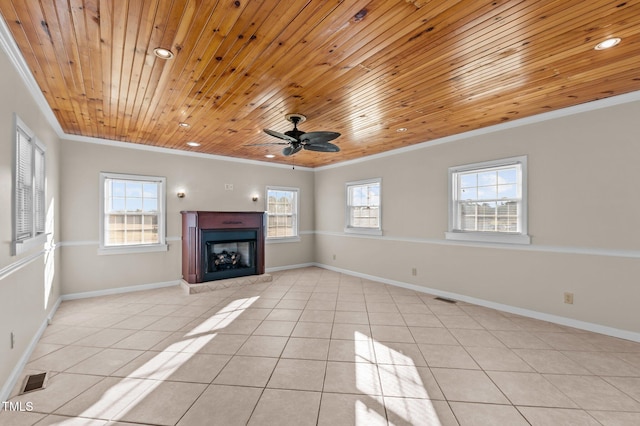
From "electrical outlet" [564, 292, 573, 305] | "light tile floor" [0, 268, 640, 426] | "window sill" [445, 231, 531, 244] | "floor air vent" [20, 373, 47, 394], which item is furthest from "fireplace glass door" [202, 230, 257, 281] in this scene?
"electrical outlet" [564, 292, 573, 305]

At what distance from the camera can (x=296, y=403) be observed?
2045 mm

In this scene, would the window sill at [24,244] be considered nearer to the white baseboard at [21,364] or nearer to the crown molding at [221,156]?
the white baseboard at [21,364]

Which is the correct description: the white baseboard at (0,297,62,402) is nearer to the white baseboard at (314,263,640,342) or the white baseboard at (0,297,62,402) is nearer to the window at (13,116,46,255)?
the window at (13,116,46,255)

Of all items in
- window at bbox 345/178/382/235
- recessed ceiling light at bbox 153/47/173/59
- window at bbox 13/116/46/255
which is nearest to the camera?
recessed ceiling light at bbox 153/47/173/59

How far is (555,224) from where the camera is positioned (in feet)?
11.7

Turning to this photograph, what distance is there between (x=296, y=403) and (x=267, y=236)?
4834 millimetres

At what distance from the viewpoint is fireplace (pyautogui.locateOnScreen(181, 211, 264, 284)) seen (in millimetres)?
5094

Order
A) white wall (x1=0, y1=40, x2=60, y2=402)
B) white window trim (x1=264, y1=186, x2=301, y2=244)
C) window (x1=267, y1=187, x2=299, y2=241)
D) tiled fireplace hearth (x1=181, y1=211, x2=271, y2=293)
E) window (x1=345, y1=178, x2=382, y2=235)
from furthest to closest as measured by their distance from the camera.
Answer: window (x1=267, y1=187, x2=299, y2=241), white window trim (x1=264, y1=186, x2=301, y2=244), window (x1=345, y1=178, x2=382, y2=235), tiled fireplace hearth (x1=181, y1=211, x2=271, y2=293), white wall (x1=0, y1=40, x2=60, y2=402)

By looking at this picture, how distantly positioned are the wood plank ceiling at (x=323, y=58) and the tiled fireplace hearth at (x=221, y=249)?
79.6 inches

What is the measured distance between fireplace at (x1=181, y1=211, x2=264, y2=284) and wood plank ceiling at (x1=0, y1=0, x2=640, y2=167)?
201cm

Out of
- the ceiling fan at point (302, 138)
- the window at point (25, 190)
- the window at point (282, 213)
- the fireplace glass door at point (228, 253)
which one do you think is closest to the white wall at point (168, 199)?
the window at point (282, 213)

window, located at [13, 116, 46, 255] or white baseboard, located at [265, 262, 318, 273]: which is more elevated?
window, located at [13, 116, 46, 255]

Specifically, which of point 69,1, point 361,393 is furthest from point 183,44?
point 361,393

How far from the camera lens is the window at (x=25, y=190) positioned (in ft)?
7.66
